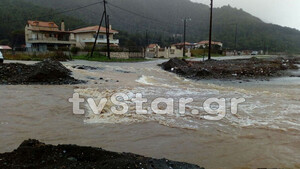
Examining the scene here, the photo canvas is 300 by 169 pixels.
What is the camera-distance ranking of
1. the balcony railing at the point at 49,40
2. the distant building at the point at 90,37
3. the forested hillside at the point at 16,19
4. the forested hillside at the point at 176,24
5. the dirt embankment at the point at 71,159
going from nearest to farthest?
1. the dirt embankment at the point at 71,159
2. the balcony railing at the point at 49,40
3. the distant building at the point at 90,37
4. the forested hillside at the point at 16,19
5. the forested hillside at the point at 176,24

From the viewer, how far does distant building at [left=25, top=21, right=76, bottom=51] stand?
57.6 m

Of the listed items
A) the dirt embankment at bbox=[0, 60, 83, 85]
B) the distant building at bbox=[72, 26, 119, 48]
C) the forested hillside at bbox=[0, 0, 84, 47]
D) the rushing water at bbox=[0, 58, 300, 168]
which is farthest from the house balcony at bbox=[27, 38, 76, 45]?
the rushing water at bbox=[0, 58, 300, 168]

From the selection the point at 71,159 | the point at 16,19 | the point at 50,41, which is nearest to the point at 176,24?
the point at 16,19

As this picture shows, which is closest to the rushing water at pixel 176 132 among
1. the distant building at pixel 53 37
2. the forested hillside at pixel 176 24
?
the distant building at pixel 53 37

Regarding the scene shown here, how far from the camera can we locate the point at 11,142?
18.2 ft

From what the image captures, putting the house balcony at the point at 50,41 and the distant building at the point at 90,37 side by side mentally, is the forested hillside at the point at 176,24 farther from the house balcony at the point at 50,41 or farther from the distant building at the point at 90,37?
the house balcony at the point at 50,41

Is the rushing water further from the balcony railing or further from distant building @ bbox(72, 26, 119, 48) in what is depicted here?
the balcony railing

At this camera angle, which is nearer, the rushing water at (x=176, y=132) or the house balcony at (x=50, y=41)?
the rushing water at (x=176, y=132)

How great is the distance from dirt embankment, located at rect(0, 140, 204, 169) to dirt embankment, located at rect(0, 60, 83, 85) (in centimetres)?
1024

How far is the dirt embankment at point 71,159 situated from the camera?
3.67m

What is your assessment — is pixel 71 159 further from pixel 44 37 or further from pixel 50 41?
pixel 44 37

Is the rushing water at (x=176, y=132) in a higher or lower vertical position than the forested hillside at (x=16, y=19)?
lower

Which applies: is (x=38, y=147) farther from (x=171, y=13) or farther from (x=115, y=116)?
(x=171, y=13)

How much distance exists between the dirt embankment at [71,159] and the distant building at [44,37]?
5610cm
